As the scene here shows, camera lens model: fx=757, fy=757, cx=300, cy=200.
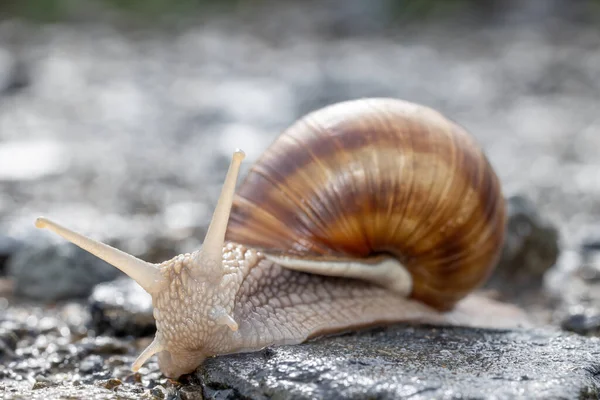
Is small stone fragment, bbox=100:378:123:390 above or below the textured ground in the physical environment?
below

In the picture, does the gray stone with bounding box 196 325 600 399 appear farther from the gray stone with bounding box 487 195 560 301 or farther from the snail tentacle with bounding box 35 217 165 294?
the gray stone with bounding box 487 195 560 301

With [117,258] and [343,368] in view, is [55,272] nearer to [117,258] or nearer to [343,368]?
[117,258]

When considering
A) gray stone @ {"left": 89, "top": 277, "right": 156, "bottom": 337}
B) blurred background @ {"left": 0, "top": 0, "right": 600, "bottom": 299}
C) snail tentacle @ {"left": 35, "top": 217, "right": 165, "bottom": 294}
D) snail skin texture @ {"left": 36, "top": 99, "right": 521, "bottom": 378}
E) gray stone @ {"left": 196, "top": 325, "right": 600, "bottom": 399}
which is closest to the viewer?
gray stone @ {"left": 196, "top": 325, "right": 600, "bottom": 399}

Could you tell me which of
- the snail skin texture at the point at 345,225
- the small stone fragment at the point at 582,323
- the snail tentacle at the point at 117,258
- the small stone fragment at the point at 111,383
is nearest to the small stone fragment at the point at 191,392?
the snail skin texture at the point at 345,225

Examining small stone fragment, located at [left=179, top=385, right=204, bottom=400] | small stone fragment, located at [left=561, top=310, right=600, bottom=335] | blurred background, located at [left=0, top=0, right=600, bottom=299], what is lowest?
small stone fragment, located at [left=179, top=385, right=204, bottom=400]

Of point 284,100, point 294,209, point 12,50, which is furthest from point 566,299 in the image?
point 12,50

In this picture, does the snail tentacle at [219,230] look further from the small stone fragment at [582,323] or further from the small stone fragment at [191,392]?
the small stone fragment at [582,323]

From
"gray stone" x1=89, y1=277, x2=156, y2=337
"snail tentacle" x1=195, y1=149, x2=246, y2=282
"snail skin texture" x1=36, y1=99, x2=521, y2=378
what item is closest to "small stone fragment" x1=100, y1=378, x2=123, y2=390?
"snail skin texture" x1=36, y1=99, x2=521, y2=378
